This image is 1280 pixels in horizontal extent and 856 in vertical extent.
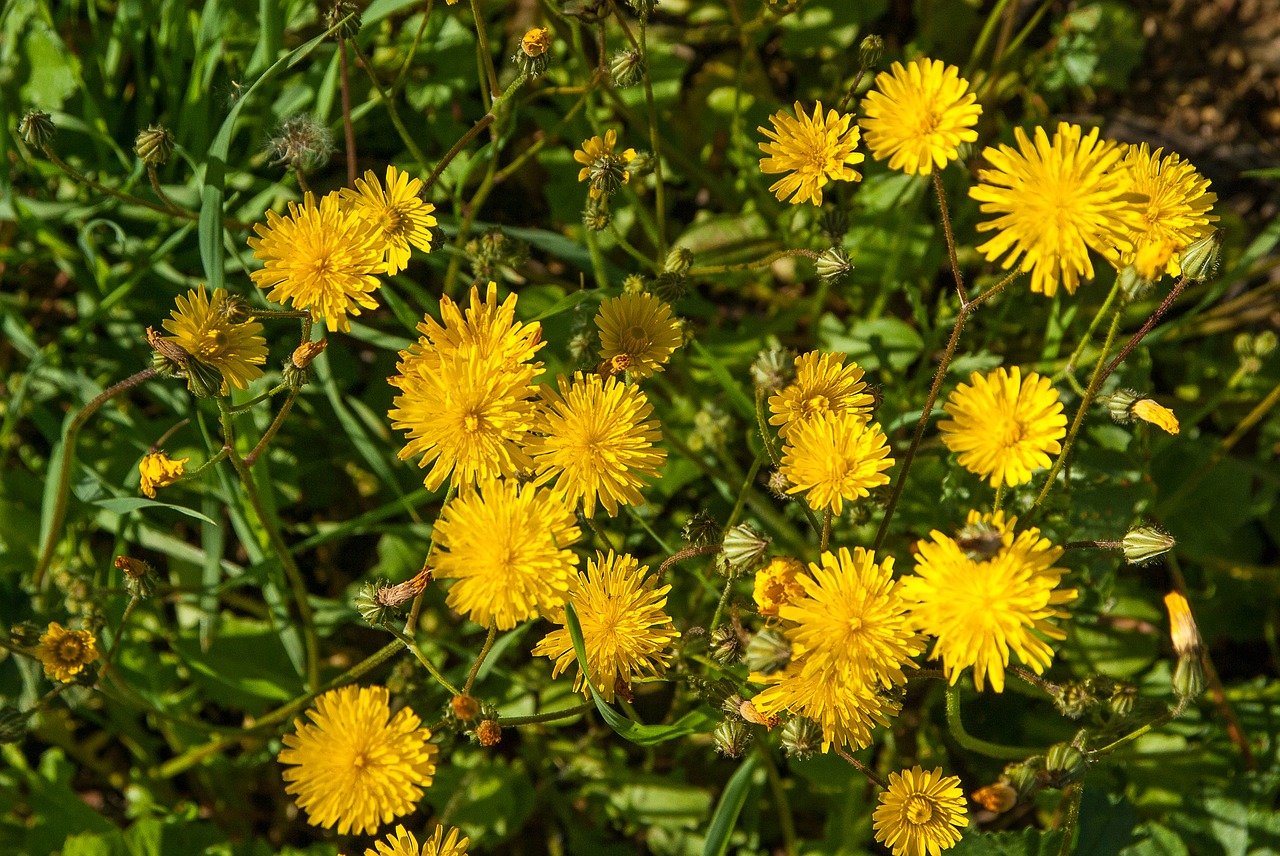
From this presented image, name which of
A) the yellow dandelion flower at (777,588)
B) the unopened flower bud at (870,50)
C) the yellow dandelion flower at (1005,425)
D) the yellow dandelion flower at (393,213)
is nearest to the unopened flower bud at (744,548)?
the yellow dandelion flower at (777,588)

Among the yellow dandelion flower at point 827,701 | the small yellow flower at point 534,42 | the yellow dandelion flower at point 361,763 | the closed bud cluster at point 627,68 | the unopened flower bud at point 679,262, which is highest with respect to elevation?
the closed bud cluster at point 627,68

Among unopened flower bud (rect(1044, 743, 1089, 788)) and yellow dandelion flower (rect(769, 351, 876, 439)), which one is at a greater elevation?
yellow dandelion flower (rect(769, 351, 876, 439))

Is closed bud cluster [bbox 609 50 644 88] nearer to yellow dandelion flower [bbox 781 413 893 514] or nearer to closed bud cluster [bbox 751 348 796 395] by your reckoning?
closed bud cluster [bbox 751 348 796 395]

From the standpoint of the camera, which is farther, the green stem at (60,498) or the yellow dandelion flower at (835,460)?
the green stem at (60,498)

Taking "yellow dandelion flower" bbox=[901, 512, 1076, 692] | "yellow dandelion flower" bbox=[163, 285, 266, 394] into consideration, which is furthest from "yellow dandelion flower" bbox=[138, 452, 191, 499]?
"yellow dandelion flower" bbox=[901, 512, 1076, 692]

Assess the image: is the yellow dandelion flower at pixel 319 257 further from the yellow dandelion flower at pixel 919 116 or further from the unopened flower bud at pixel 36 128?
the yellow dandelion flower at pixel 919 116

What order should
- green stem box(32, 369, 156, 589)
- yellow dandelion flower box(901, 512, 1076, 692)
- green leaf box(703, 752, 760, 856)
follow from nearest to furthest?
yellow dandelion flower box(901, 512, 1076, 692) → green leaf box(703, 752, 760, 856) → green stem box(32, 369, 156, 589)
